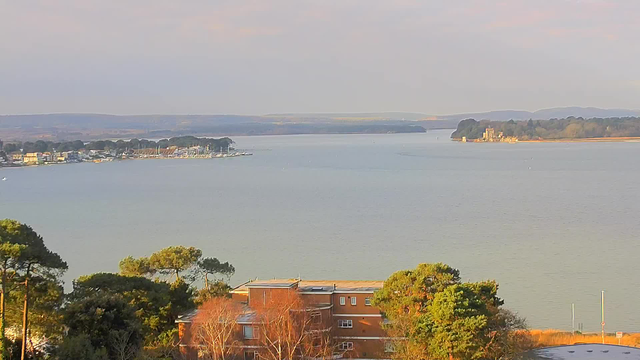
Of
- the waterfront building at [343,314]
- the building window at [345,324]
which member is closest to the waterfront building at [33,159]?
the waterfront building at [343,314]

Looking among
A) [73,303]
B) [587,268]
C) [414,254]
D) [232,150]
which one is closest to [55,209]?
[414,254]

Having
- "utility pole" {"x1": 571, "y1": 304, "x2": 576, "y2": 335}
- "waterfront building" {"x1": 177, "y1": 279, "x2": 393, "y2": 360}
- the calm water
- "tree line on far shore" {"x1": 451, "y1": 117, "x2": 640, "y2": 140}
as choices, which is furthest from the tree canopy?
"tree line on far shore" {"x1": 451, "y1": 117, "x2": 640, "y2": 140}

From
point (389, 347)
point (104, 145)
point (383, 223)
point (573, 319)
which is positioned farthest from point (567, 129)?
point (389, 347)

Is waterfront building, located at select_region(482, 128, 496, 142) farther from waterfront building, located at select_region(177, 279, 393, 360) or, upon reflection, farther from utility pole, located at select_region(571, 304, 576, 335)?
waterfront building, located at select_region(177, 279, 393, 360)

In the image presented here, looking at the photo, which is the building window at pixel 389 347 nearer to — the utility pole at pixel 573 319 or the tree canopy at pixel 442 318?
the tree canopy at pixel 442 318

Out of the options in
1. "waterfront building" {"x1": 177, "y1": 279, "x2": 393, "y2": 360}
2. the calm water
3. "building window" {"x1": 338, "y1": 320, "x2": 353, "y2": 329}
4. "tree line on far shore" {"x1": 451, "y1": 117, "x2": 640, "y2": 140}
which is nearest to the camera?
"waterfront building" {"x1": 177, "y1": 279, "x2": 393, "y2": 360}

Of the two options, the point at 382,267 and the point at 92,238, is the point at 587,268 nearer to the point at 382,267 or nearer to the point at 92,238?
the point at 382,267

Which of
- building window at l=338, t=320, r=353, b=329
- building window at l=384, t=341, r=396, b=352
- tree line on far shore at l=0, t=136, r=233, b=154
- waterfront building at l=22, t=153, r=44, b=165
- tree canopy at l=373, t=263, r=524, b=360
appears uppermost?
tree canopy at l=373, t=263, r=524, b=360
